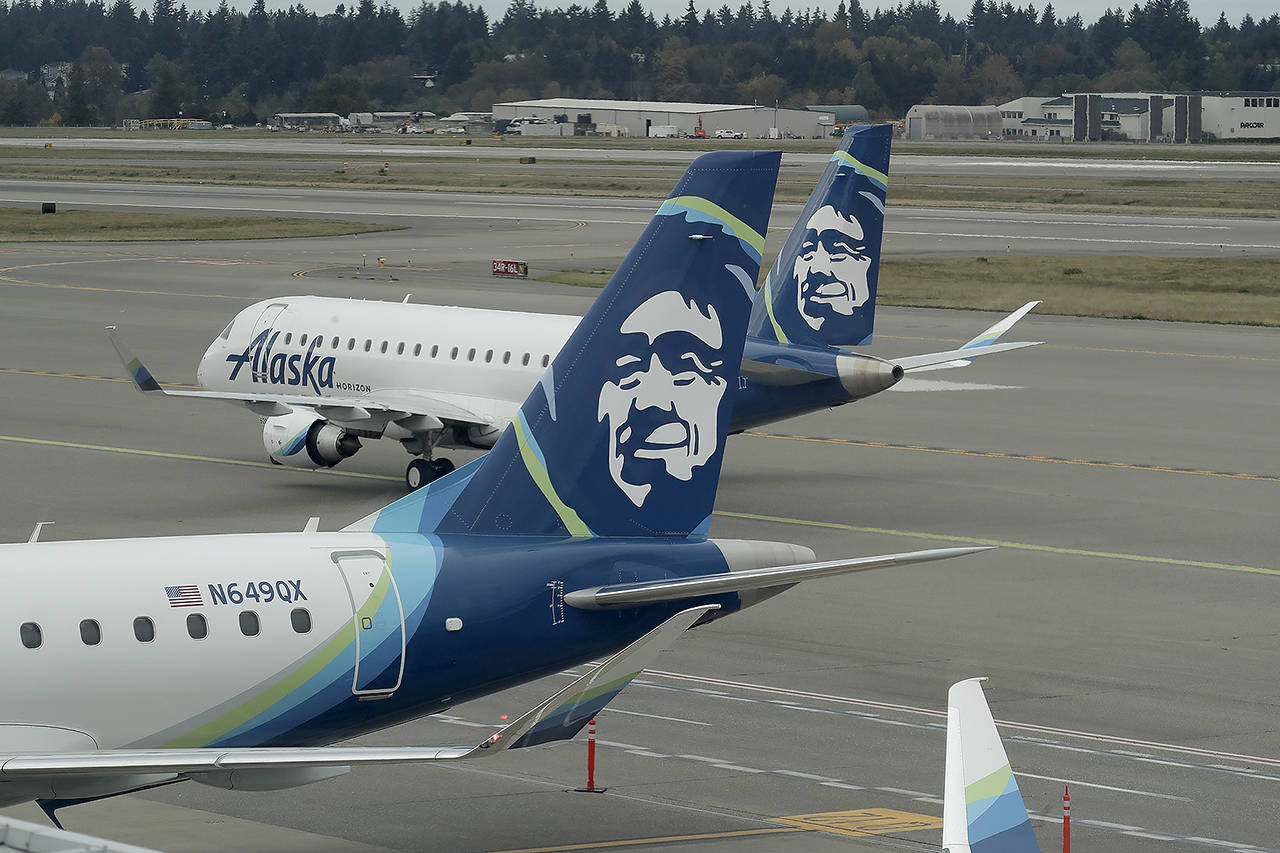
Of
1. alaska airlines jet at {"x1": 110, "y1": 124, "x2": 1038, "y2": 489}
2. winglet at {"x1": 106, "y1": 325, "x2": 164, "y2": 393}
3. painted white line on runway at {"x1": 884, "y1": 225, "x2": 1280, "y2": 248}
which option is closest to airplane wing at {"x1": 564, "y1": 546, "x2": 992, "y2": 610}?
winglet at {"x1": 106, "y1": 325, "x2": 164, "y2": 393}

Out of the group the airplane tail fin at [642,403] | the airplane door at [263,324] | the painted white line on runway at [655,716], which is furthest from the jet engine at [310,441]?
the airplane tail fin at [642,403]

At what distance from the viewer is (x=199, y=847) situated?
18.4m

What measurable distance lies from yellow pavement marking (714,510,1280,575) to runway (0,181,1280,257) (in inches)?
2363

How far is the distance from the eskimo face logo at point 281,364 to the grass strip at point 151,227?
69.1 meters

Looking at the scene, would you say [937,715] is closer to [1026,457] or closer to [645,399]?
[645,399]

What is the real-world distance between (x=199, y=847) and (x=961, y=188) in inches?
5804

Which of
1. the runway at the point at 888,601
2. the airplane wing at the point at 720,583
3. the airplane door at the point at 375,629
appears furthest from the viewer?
the runway at the point at 888,601

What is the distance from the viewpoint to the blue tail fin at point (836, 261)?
3894 cm

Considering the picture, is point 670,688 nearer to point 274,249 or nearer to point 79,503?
point 79,503

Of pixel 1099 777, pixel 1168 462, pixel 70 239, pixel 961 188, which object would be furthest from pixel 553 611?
pixel 961 188

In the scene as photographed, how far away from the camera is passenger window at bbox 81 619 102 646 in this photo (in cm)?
1598

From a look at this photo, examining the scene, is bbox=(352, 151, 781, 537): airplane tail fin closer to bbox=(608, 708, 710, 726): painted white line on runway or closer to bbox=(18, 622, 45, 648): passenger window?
bbox=(18, 622, 45, 648): passenger window

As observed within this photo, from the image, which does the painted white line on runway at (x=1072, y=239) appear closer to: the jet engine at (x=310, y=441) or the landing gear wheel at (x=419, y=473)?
the landing gear wheel at (x=419, y=473)

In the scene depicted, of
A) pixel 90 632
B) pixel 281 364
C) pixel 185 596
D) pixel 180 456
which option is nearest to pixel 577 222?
pixel 180 456
